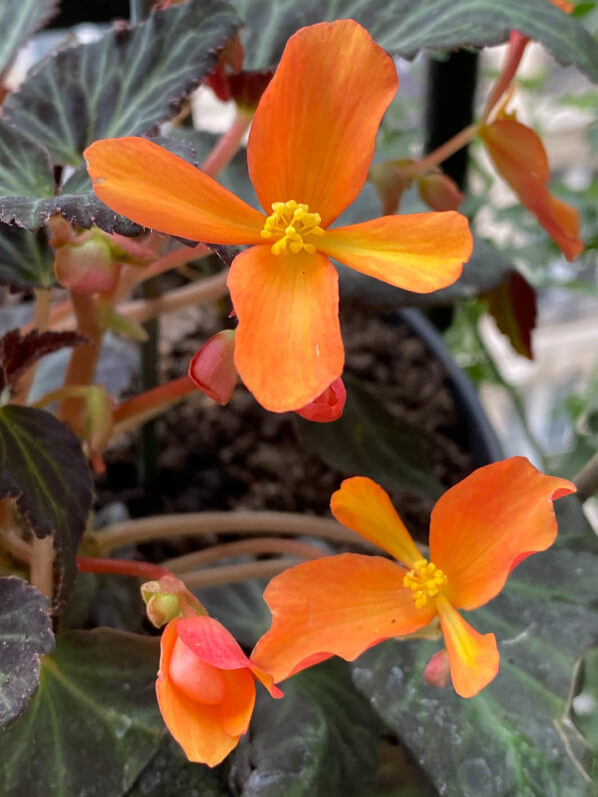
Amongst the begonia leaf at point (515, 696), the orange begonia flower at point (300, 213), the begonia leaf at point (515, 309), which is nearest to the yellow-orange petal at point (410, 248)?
the orange begonia flower at point (300, 213)

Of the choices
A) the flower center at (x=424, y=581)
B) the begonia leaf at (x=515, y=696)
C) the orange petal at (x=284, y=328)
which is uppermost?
the orange petal at (x=284, y=328)

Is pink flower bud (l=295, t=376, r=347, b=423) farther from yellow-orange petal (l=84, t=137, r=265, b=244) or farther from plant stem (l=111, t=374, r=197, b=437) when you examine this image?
plant stem (l=111, t=374, r=197, b=437)

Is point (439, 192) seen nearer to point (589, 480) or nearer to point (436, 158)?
point (436, 158)

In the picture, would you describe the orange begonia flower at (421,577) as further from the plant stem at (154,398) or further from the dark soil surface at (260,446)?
the dark soil surface at (260,446)

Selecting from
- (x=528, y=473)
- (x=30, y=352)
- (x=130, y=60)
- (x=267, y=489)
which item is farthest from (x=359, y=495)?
(x=267, y=489)

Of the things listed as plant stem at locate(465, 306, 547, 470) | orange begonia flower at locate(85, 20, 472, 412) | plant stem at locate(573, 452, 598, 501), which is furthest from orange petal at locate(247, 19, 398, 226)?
plant stem at locate(465, 306, 547, 470)

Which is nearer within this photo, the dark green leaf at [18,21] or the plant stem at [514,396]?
the dark green leaf at [18,21]
